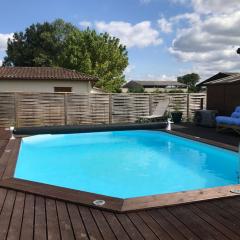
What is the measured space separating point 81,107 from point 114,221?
11.0m

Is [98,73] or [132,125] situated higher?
[98,73]

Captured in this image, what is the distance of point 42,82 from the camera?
18719 millimetres

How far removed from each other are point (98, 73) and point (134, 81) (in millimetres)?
43969

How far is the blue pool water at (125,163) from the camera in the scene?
7324 mm

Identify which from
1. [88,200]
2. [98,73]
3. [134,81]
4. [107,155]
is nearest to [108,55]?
[98,73]

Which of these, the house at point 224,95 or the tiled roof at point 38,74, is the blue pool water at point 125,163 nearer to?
the house at point 224,95

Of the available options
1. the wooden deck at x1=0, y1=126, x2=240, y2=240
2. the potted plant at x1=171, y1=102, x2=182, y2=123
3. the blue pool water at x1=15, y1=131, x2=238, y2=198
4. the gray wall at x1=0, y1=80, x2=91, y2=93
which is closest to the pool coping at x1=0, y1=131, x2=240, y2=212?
the wooden deck at x1=0, y1=126, x2=240, y2=240

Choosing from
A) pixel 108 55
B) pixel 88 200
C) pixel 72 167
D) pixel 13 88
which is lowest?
pixel 72 167

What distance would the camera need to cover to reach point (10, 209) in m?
4.18

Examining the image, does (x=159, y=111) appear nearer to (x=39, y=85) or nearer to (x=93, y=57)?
(x=39, y=85)

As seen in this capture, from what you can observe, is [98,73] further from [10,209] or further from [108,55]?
[10,209]

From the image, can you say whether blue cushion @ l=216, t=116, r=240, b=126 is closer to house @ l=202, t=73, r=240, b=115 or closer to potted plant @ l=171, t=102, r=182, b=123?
house @ l=202, t=73, r=240, b=115

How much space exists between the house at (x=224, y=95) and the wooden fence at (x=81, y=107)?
1213 mm

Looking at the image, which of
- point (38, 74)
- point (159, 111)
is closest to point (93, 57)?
point (38, 74)
